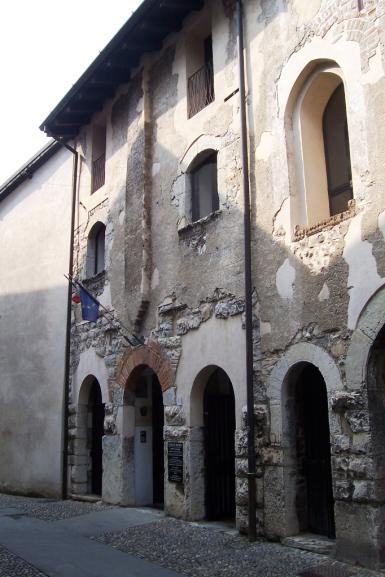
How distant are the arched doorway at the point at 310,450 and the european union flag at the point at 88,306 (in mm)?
4235

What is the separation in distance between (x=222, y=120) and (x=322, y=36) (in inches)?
76.5

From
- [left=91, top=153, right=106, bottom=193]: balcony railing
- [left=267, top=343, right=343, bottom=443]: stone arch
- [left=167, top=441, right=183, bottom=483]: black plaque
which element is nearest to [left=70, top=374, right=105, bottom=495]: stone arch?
[left=167, top=441, right=183, bottom=483]: black plaque

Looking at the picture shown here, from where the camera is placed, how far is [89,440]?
11.0 meters

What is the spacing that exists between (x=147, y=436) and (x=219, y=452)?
72.9 inches

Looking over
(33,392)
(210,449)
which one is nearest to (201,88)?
(210,449)

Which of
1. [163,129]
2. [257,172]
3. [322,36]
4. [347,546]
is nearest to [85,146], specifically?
[163,129]

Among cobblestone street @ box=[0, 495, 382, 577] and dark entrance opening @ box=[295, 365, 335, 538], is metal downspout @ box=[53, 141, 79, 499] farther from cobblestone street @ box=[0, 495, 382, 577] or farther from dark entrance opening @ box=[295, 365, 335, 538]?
dark entrance opening @ box=[295, 365, 335, 538]

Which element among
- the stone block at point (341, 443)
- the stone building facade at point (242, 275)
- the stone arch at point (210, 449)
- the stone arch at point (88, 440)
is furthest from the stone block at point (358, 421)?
the stone arch at point (88, 440)

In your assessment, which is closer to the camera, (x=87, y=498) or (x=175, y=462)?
(x=175, y=462)

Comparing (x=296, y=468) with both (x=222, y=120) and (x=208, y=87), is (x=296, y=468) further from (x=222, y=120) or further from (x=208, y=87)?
(x=208, y=87)

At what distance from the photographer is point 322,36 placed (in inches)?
265

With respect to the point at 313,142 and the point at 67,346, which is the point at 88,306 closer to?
the point at 67,346

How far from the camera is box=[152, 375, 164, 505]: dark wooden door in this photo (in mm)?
9484

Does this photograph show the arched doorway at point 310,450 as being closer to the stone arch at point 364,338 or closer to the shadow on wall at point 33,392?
the stone arch at point 364,338
